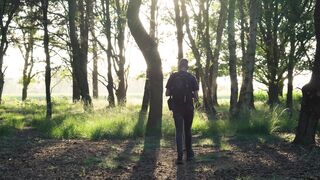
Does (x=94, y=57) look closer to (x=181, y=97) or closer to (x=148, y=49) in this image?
(x=148, y=49)

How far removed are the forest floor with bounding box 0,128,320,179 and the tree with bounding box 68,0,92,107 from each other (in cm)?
1207

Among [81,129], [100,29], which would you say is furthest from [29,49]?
[81,129]

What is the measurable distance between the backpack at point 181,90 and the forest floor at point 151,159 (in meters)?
1.23

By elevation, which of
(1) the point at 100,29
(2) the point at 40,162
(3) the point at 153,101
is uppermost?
(1) the point at 100,29

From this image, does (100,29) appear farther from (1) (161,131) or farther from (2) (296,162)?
(2) (296,162)

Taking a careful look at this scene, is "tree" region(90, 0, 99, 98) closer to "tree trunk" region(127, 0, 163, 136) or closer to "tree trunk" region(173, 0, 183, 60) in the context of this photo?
"tree trunk" region(173, 0, 183, 60)

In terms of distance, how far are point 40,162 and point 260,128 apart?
7.30 metres

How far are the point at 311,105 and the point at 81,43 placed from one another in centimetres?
2145

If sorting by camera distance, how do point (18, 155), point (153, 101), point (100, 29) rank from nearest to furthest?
point (18, 155) → point (153, 101) → point (100, 29)

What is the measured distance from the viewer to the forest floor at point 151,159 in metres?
8.45

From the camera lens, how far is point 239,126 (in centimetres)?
1520

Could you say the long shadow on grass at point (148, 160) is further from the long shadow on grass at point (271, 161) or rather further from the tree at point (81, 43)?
the tree at point (81, 43)

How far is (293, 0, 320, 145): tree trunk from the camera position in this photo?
11086mm

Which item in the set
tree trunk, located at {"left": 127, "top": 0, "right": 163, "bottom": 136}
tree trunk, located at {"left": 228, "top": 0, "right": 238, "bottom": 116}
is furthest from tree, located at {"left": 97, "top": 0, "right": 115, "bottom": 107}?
tree trunk, located at {"left": 127, "top": 0, "right": 163, "bottom": 136}
